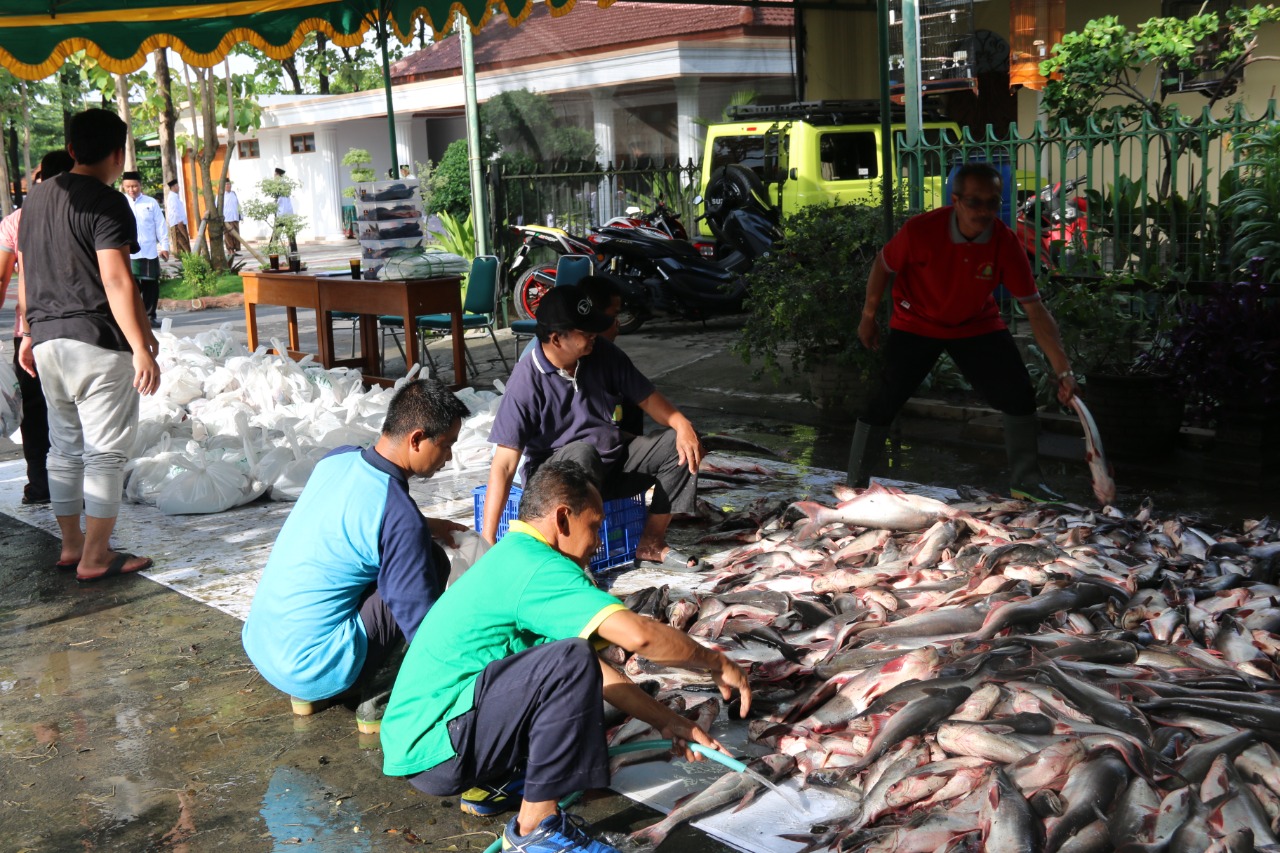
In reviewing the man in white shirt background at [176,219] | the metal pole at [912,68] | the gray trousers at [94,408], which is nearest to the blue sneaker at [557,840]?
the gray trousers at [94,408]

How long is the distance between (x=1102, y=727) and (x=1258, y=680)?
25.9 inches

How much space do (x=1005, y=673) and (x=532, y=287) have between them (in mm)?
10037

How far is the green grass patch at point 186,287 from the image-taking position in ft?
72.2

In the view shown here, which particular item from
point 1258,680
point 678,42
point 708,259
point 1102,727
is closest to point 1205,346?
point 1258,680

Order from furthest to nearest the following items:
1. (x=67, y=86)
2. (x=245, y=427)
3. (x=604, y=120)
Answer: (x=67, y=86)
(x=604, y=120)
(x=245, y=427)

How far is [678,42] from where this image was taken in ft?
68.0

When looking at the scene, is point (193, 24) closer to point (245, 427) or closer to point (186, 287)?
point (245, 427)

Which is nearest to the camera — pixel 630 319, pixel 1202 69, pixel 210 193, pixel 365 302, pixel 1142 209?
pixel 1142 209

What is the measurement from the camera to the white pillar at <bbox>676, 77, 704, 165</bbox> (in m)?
20.9

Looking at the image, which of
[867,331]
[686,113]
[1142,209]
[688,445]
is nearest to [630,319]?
[1142,209]

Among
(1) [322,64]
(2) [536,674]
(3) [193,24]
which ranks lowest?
(2) [536,674]

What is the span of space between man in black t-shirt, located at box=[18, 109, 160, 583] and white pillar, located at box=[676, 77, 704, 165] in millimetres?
15807

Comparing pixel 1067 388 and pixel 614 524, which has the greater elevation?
pixel 1067 388

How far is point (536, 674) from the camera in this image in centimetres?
322
